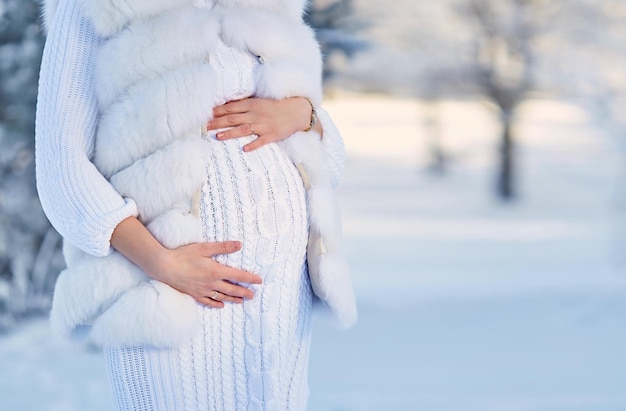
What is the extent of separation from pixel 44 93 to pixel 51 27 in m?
0.11

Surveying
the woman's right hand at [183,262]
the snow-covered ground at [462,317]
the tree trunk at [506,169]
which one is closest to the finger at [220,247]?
the woman's right hand at [183,262]

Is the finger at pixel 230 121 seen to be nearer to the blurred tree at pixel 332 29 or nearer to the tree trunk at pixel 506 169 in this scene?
the blurred tree at pixel 332 29

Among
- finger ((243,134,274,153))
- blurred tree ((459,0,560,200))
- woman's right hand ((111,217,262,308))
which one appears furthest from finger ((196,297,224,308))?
blurred tree ((459,0,560,200))

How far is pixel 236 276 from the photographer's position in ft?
4.82

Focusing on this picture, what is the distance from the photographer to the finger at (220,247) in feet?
4.75

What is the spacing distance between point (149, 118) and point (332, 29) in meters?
4.14

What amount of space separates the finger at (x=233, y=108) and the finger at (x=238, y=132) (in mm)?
35

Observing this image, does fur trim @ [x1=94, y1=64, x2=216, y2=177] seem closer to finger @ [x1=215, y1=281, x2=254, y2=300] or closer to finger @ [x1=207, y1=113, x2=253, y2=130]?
finger @ [x1=207, y1=113, x2=253, y2=130]

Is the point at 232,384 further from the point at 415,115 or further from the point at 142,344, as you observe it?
the point at 415,115

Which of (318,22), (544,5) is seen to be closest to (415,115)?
(544,5)

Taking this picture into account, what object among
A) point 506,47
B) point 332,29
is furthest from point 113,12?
point 506,47

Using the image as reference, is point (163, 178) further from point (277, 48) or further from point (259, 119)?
point (277, 48)

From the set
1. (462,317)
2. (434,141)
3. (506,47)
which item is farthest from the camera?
(434,141)

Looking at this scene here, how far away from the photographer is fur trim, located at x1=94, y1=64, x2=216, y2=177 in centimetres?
143
